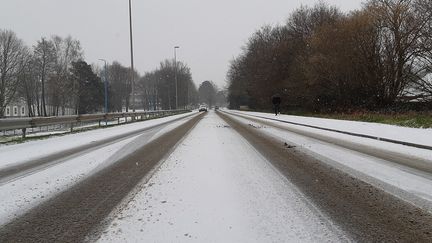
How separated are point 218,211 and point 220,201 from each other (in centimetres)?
57

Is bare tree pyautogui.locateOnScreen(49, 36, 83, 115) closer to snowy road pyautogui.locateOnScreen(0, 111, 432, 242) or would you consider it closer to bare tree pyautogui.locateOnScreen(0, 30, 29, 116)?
bare tree pyautogui.locateOnScreen(0, 30, 29, 116)

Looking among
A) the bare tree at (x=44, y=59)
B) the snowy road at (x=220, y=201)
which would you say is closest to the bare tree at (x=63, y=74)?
the bare tree at (x=44, y=59)

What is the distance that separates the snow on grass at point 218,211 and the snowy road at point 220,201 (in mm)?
14

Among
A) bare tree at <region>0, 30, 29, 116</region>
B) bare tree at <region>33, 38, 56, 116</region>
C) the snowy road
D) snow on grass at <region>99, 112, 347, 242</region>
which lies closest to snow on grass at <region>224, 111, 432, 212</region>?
the snowy road

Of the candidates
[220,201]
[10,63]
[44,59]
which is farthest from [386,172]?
[44,59]

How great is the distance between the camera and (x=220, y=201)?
652cm

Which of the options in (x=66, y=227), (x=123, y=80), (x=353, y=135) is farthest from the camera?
(x=123, y=80)

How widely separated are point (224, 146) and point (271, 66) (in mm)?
47897

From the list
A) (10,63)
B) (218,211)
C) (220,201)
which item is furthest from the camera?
(10,63)

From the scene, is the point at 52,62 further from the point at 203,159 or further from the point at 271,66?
the point at 203,159

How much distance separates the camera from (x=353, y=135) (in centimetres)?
1947

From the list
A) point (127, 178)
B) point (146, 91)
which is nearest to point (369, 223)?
point (127, 178)

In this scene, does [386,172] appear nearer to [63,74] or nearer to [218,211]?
[218,211]

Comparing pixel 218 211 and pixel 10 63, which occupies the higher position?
pixel 10 63
